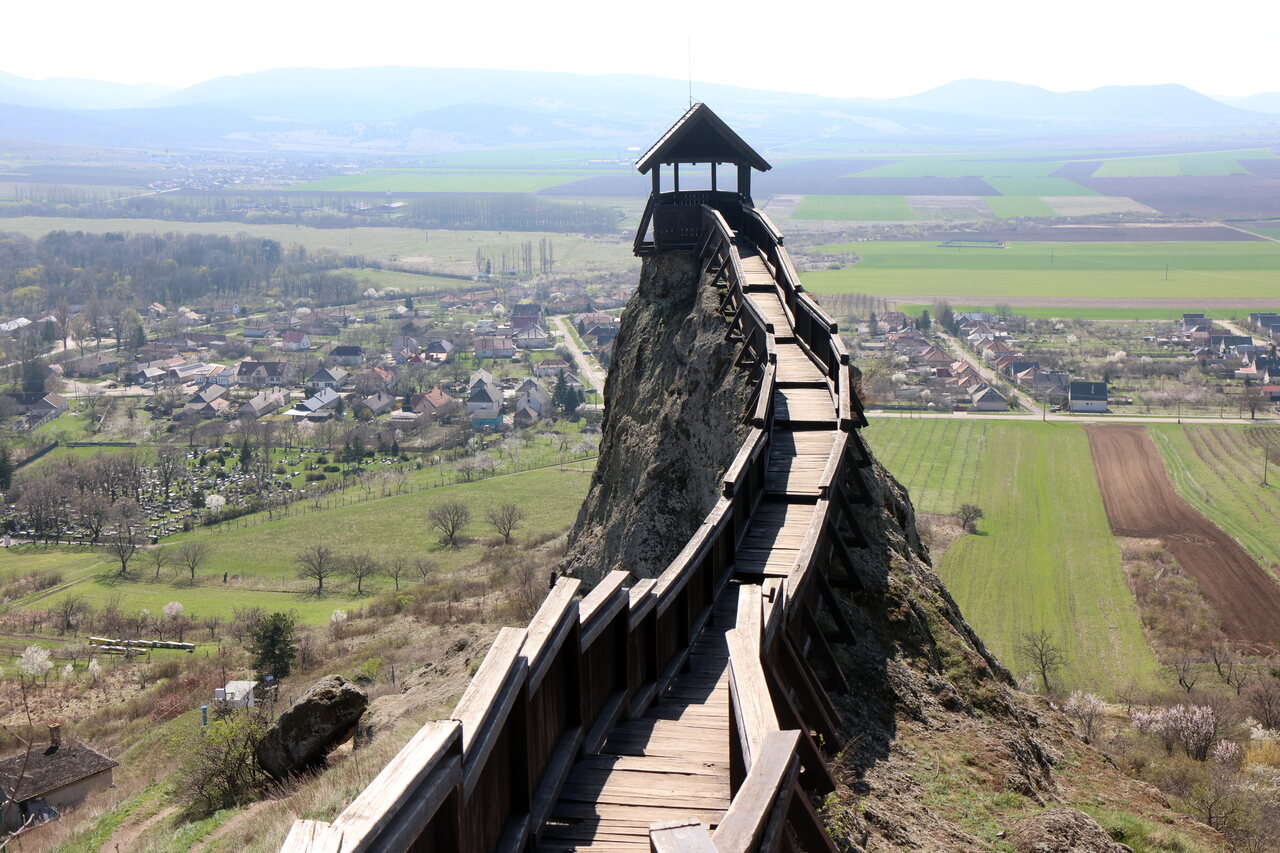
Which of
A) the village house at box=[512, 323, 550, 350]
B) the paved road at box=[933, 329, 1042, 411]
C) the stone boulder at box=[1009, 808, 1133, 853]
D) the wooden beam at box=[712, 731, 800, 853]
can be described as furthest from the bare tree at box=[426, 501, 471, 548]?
the village house at box=[512, 323, 550, 350]

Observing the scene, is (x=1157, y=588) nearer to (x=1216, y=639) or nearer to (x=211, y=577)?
(x=1216, y=639)

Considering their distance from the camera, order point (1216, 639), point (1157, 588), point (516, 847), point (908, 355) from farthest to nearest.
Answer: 1. point (908, 355)
2. point (1157, 588)
3. point (1216, 639)
4. point (516, 847)

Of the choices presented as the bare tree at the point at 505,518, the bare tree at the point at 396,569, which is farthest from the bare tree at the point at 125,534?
the bare tree at the point at 505,518

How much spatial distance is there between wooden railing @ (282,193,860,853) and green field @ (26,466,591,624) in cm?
4733

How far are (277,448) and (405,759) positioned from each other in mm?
105817

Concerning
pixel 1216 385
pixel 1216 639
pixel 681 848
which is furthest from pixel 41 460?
pixel 681 848

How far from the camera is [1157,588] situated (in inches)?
2010

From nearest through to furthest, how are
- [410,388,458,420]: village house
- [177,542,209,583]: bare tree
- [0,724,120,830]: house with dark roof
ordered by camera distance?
[0,724,120,830]: house with dark roof
[177,542,209,583]: bare tree
[410,388,458,420]: village house

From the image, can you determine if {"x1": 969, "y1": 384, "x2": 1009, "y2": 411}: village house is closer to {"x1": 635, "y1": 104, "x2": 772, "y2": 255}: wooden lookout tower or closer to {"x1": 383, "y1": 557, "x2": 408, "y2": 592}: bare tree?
{"x1": 383, "y1": 557, "x2": 408, "y2": 592}: bare tree

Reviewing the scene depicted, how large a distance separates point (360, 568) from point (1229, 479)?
174ft

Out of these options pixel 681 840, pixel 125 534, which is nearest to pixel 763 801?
pixel 681 840

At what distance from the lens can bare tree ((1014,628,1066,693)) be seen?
40.6 m

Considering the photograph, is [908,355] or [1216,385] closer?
[1216,385]

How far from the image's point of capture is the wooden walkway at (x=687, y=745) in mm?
5336
